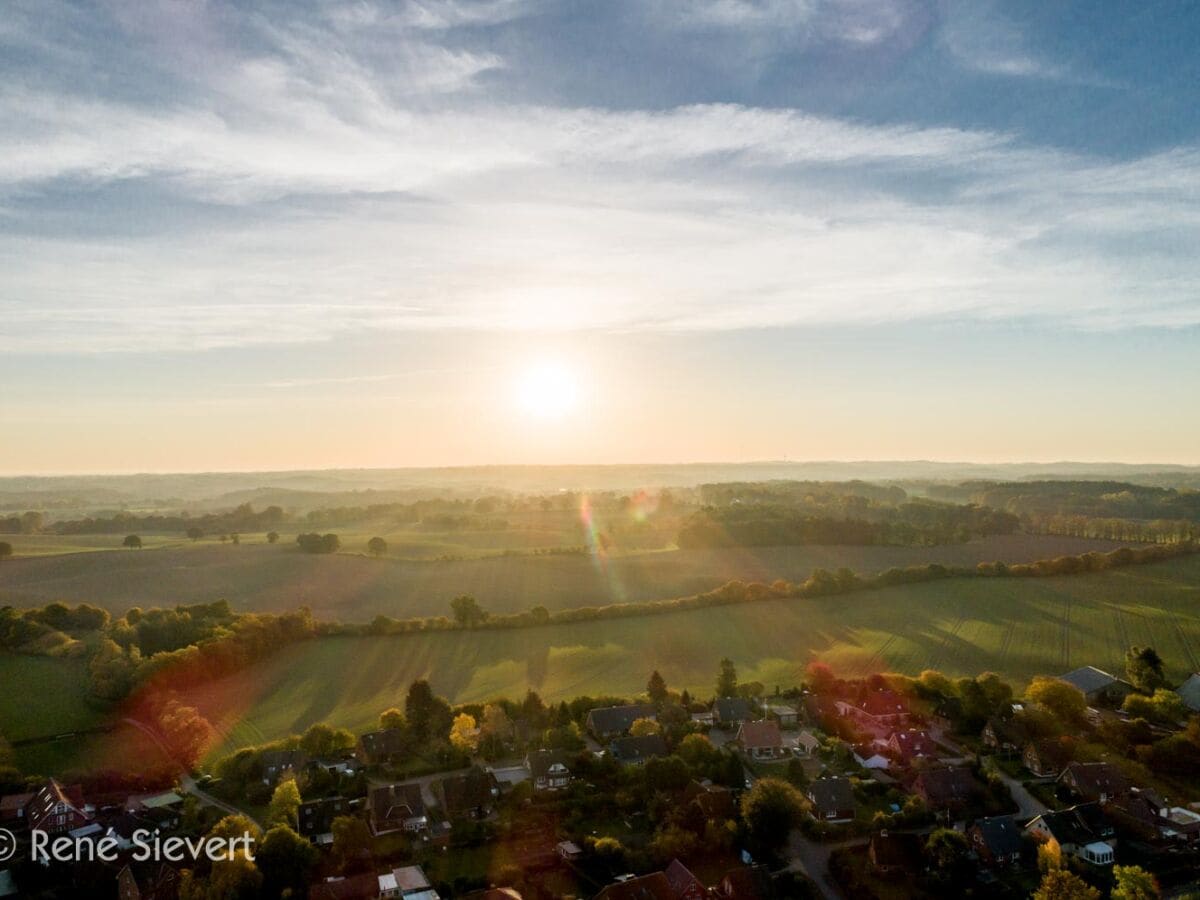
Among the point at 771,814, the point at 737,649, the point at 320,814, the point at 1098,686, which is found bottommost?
the point at 320,814

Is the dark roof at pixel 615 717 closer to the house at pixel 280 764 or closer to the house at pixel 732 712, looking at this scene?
the house at pixel 732 712

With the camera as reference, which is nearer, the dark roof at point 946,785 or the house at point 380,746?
the dark roof at point 946,785

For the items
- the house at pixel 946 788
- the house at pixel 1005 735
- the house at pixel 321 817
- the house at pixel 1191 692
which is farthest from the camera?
the house at pixel 1191 692

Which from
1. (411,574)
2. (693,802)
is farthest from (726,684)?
(411,574)

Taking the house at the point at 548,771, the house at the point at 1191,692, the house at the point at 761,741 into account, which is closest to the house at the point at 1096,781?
the house at the point at 761,741

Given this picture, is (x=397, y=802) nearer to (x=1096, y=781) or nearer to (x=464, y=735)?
(x=464, y=735)

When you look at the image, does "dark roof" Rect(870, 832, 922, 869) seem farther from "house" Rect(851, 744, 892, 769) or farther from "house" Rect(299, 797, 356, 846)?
"house" Rect(299, 797, 356, 846)
